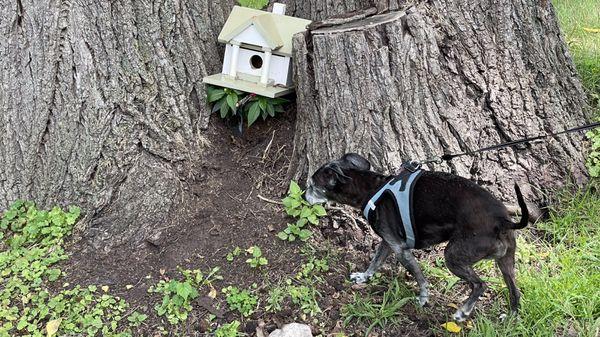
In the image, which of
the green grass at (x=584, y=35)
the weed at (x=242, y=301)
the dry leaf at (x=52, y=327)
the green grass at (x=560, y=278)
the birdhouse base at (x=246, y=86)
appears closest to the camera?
the green grass at (x=560, y=278)

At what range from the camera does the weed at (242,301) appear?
11.5 feet

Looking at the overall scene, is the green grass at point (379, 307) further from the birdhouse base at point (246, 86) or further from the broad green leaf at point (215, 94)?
the broad green leaf at point (215, 94)

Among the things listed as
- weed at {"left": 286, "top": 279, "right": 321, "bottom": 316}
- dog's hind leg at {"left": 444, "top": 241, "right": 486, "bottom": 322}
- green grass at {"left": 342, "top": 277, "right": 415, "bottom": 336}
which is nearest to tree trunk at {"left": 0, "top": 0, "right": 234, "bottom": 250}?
weed at {"left": 286, "top": 279, "right": 321, "bottom": 316}

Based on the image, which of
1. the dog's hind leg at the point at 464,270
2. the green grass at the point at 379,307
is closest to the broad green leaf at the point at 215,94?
the green grass at the point at 379,307

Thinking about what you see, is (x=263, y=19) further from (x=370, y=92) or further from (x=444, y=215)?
(x=444, y=215)

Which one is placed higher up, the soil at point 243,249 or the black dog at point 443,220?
the black dog at point 443,220

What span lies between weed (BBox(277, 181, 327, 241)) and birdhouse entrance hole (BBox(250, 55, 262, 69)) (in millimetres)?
926

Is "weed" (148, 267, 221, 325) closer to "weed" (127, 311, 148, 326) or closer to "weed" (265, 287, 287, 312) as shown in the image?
"weed" (127, 311, 148, 326)

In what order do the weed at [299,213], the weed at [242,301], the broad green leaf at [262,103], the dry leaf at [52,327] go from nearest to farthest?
the dry leaf at [52,327] < the weed at [242,301] < the weed at [299,213] < the broad green leaf at [262,103]

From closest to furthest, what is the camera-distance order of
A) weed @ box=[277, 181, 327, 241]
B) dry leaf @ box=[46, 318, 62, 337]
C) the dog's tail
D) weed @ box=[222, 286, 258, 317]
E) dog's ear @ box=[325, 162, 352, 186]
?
the dog's tail
dry leaf @ box=[46, 318, 62, 337]
weed @ box=[222, 286, 258, 317]
dog's ear @ box=[325, 162, 352, 186]
weed @ box=[277, 181, 327, 241]

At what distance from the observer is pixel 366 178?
145 inches

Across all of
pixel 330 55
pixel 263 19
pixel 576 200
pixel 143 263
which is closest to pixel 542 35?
pixel 576 200

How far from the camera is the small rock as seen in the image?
10.9ft

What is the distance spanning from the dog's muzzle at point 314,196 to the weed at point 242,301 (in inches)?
28.7
